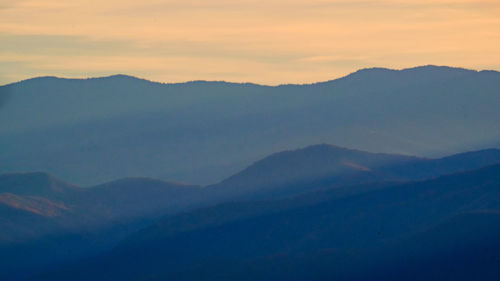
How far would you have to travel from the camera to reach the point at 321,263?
134 metres

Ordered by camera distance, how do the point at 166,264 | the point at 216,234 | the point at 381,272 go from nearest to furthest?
the point at 381,272 < the point at 166,264 < the point at 216,234

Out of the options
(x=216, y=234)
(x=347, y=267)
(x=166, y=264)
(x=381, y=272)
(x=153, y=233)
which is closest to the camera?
(x=381, y=272)

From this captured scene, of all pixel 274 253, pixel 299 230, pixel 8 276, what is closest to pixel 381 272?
pixel 274 253

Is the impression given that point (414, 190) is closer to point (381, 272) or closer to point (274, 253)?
point (274, 253)

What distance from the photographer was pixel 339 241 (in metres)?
149

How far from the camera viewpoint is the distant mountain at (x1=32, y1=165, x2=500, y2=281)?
121 m

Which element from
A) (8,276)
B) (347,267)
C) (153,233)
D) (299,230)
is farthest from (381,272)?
(8,276)

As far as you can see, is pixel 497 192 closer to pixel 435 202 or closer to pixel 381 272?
pixel 435 202

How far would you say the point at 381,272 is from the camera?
397 ft

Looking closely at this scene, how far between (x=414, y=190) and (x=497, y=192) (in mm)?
20016

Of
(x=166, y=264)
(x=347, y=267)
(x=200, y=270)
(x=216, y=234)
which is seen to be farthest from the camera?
(x=216, y=234)

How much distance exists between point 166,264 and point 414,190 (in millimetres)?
40350

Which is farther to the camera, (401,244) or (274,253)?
(274,253)

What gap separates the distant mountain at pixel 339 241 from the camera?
4757 inches
